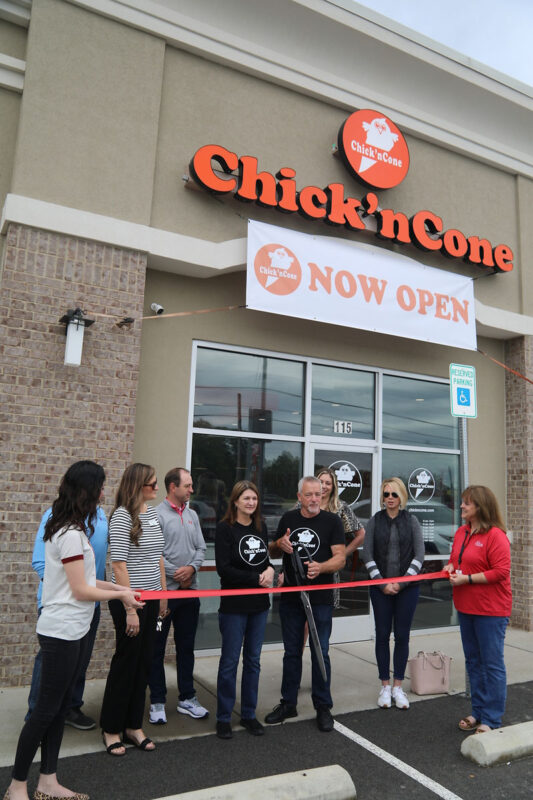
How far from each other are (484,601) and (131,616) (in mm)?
2770

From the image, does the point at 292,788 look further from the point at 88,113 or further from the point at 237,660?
A: the point at 88,113

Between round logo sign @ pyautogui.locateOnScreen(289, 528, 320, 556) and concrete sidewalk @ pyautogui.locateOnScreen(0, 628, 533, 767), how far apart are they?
141 cm

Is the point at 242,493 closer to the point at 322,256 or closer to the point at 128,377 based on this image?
the point at 128,377

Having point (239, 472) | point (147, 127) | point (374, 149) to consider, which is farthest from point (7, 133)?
point (374, 149)

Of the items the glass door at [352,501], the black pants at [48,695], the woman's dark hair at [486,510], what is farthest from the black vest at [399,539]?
the black pants at [48,695]

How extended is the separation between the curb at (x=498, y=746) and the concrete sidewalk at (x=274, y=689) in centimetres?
101

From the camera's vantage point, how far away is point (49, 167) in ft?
20.8

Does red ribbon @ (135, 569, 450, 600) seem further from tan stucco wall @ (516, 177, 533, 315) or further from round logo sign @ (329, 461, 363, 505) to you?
tan stucco wall @ (516, 177, 533, 315)

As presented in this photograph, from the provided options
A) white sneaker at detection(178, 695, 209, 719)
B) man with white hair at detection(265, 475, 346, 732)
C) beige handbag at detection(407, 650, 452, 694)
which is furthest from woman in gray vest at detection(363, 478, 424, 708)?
white sneaker at detection(178, 695, 209, 719)

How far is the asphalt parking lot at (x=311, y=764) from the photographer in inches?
156

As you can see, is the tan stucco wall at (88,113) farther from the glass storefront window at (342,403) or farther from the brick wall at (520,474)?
the brick wall at (520,474)

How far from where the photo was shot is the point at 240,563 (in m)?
4.86

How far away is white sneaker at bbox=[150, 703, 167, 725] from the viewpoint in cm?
488

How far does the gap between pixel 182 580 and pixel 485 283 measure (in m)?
6.78
